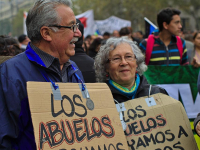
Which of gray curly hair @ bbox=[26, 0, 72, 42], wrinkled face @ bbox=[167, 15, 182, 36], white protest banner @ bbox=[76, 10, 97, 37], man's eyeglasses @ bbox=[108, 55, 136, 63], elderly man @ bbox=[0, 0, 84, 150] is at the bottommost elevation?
white protest banner @ bbox=[76, 10, 97, 37]

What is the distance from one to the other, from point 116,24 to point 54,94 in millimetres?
12597

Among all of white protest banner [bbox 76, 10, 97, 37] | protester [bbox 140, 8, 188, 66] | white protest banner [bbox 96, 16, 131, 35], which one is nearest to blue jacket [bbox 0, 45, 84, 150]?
protester [bbox 140, 8, 188, 66]

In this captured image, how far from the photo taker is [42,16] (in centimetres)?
207

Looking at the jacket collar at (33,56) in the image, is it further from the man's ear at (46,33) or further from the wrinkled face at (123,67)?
the wrinkled face at (123,67)

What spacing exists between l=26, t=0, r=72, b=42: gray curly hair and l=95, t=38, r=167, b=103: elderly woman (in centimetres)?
101

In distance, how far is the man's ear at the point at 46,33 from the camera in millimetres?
2093

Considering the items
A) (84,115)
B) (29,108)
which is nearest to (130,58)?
(84,115)

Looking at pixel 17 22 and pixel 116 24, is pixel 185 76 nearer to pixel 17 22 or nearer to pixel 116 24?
pixel 116 24

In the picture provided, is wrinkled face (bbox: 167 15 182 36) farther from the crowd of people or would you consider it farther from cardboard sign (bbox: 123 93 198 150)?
cardboard sign (bbox: 123 93 198 150)

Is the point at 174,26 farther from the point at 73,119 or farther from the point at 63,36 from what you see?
the point at 73,119

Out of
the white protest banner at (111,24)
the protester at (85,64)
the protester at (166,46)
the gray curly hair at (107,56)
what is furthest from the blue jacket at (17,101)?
the white protest banner at (111,24)

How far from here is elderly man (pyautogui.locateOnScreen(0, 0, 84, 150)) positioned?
1879mm

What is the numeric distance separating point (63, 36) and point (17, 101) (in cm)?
56

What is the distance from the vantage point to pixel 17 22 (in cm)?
4084
